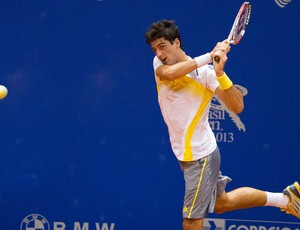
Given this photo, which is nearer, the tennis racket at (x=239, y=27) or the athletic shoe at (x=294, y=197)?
the tennis racket at (x=239, y=27)

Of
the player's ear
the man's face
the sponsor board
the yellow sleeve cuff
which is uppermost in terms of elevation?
the player's ear

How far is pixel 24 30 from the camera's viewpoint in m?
7.42

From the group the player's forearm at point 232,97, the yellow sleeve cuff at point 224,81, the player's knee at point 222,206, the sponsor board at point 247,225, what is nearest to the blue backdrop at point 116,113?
the sponsor board at point 247,225

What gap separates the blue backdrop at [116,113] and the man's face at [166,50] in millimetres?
1020

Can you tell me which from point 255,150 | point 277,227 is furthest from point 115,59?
point 277,227

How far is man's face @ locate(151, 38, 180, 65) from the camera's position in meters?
6.25

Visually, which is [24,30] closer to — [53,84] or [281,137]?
[53,84]

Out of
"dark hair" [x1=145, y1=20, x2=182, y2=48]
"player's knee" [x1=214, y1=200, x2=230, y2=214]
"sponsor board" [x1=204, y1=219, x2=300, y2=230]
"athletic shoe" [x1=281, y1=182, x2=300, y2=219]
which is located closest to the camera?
"dark hair" [x1=145, y1=20, x2=182, y2=48]

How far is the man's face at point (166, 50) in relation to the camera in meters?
6.25

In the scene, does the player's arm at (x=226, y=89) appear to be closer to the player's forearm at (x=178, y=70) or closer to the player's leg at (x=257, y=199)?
the player's forearm at (x=178, y=70)

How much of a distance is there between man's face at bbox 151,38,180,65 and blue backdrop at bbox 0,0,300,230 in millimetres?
1020

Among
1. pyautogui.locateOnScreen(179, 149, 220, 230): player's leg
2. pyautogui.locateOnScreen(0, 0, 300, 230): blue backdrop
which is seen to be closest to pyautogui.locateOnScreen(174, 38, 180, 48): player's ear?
pyautogui.locateOnScreen(179, 149, 220, 230): player's leg

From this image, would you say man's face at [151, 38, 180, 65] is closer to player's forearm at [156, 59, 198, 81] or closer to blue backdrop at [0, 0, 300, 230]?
player's forearm at [156, 59, 198, 81]

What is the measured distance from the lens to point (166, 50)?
6.26m
